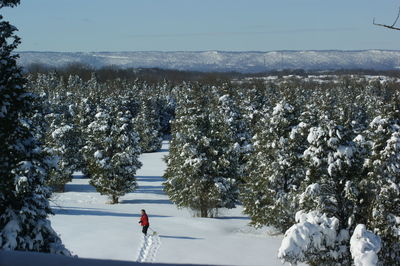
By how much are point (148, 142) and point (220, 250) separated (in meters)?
60.8

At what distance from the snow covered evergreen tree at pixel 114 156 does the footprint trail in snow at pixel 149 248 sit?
15.3 metres

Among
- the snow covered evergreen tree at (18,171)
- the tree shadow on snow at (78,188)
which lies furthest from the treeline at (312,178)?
the tree shadow on snow at (78,188)

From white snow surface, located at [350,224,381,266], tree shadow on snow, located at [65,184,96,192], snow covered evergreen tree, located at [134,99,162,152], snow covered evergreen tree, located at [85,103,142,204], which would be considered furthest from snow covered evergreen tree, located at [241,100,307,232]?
snow covered evergreen tree, located at [134,99,162,152]

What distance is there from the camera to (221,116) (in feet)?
134

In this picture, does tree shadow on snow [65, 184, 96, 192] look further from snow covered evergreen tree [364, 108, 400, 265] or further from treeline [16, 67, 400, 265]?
snow covered evergreen tree [364, 108, 400, 265]

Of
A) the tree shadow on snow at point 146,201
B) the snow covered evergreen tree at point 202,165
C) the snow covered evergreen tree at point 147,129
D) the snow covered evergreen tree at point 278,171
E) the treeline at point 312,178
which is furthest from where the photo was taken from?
the snow covered evergreen tree at point 147,129

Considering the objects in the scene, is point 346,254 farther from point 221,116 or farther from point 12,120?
point 221,116

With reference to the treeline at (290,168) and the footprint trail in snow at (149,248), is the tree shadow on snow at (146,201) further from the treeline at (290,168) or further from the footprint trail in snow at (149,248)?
the footprint trail in snow at (149,248)

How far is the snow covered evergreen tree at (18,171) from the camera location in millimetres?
13023

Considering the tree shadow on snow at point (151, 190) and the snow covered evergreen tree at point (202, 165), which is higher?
the snow covered evergreen tree at point (202, 165)

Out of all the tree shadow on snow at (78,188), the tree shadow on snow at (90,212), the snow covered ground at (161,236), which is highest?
the snow covered ground at (161,236)

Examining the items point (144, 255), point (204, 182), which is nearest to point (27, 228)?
point (144, 255)

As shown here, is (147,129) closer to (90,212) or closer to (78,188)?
(78,188)

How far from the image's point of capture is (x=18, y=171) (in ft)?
52.2
